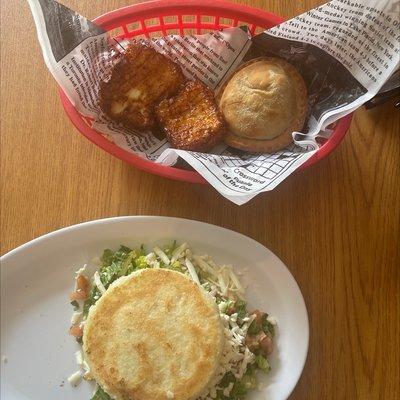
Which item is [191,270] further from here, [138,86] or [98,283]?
[138,86]

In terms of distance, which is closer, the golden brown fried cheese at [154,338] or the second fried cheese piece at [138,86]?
the golden brown fried cheese at [154,338]

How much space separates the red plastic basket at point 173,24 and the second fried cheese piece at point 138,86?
6cm

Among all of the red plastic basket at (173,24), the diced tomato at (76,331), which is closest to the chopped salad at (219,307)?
A: the diced tomato at (76,331)

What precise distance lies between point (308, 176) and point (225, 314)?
0.31 metres

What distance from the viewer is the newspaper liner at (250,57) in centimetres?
92

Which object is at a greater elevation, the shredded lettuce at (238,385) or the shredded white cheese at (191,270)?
the shredded white cheese at (191,270)

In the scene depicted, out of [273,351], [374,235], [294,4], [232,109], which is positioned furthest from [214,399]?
[294,4]

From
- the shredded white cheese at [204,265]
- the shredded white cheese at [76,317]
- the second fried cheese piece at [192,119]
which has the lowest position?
the shredded white cheese at [76,317]

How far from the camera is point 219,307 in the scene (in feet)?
3.19

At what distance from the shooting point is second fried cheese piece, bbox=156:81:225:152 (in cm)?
100

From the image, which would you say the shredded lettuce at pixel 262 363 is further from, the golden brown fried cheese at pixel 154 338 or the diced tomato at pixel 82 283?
the diced tomato at pixel 82 283

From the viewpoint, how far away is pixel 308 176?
104 centimetres

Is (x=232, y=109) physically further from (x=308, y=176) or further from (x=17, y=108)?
(x=17, y=108)

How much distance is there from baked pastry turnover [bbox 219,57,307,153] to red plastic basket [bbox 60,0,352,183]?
0.32 ft
